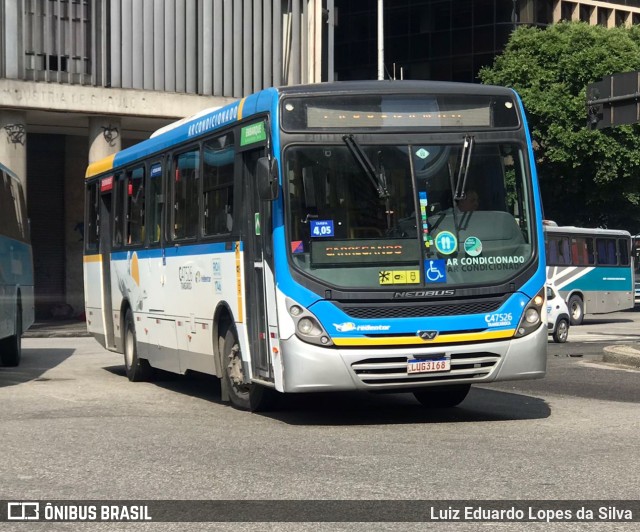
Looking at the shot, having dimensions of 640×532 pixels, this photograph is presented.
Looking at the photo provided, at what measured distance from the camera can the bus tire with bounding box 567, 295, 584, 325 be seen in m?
45.0

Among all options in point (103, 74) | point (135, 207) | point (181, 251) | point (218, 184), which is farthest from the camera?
point (103, 74)

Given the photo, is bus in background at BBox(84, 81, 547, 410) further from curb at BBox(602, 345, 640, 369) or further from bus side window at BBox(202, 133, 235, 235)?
curb at BBox(602, 345, 640, 369)

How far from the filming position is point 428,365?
39.0 feet

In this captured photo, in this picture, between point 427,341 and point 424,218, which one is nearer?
→ point 427,341

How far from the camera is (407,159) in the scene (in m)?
12.2

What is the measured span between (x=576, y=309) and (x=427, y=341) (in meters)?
34.3

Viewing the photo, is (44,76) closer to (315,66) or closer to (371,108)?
(315,66)

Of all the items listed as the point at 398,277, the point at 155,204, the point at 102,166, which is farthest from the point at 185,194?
the point at 102,166

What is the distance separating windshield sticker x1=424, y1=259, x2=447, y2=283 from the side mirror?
4.99 feet

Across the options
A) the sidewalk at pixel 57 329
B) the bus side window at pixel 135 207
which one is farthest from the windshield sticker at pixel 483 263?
the sidewalk at pixel 57 329

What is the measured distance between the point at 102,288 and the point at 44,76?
2086 cm

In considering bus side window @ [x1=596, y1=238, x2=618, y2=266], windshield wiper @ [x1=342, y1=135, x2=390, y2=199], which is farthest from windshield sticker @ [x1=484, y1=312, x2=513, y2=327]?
bus side window @ [x1=596, y1=238, x2=618, y2=266]

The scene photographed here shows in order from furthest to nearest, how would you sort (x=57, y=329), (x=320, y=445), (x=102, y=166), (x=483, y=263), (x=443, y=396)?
(x=57, y=329) → (x=102, y=166) → (x=443, y=396) → (x=483, y=263) → (x=320, y=445)

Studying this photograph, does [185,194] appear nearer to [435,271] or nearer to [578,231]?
[435,271]
